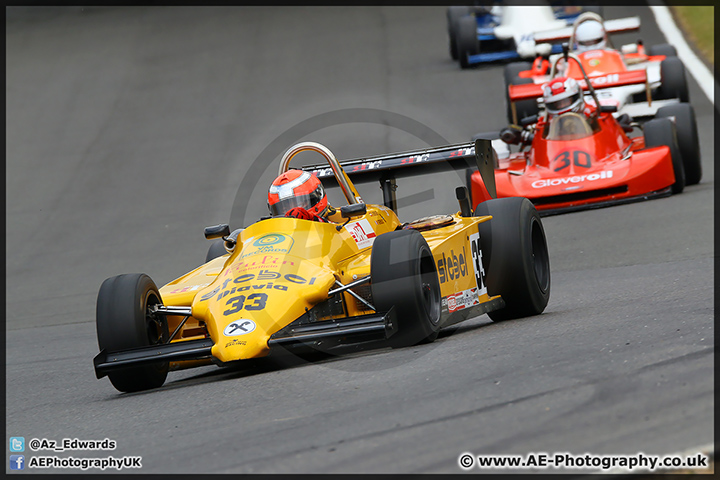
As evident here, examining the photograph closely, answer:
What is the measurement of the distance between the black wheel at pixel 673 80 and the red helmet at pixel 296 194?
33.4ft

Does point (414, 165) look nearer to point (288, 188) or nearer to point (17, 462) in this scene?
point (288, 188)

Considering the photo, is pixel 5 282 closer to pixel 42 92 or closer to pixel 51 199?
pixel 51 199

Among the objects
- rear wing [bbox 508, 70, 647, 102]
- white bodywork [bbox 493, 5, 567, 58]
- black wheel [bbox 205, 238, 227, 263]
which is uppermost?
white bodywork [bbox 493, 5, 567, 58]

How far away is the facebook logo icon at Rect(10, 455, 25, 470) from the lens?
4.95 meters

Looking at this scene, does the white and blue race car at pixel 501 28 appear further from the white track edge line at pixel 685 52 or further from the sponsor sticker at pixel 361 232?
the sponsor sticker at pixel 361 232

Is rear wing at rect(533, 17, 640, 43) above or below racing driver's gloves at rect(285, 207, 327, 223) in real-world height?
above

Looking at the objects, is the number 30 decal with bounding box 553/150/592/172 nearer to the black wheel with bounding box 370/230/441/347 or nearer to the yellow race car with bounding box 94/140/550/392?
the yellow race car with bounding box 94/140/550/392

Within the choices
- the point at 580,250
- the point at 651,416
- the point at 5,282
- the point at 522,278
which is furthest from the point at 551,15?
the point at 651,416

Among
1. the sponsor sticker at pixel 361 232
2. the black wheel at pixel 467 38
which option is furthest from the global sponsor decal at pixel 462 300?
the black wheel at pixel 467 38

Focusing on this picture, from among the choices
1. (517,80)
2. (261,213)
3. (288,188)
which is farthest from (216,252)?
(517,80)

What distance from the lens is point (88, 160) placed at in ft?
65.2

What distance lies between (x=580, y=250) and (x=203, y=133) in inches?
437

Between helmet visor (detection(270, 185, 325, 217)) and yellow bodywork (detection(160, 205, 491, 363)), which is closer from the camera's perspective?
yellow bodywork (detection(160, 205, 491, 363))

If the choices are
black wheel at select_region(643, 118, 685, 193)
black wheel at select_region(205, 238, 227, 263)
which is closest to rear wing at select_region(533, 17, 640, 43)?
black wheel at select_region(643, 118, 685, 193)
